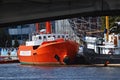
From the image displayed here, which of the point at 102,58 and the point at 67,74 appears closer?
the point at 67,74

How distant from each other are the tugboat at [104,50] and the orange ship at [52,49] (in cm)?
307

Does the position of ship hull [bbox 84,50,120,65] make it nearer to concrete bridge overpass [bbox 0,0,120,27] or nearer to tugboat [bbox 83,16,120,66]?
tugboat [bbox 83,16,120,66]

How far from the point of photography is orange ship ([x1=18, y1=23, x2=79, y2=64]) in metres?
89.6

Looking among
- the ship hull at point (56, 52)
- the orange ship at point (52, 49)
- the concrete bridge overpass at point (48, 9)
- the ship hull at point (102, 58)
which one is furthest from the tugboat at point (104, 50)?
the concrete bridge overpass at point (48, 9)

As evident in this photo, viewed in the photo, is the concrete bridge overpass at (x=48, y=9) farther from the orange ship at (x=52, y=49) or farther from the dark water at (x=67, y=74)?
the orange ship at (x=52, y=49)

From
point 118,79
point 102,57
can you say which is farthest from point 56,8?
point 102,57

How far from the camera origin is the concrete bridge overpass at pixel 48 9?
3097 cm

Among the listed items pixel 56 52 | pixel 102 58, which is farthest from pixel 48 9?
pixel 56 52

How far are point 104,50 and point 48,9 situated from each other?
61.8 meters

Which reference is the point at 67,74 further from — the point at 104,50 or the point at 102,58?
the point at 104,50

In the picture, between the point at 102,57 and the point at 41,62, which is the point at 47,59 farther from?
the point at 102,57

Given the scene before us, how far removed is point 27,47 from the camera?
3765 inches

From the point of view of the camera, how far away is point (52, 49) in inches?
3551

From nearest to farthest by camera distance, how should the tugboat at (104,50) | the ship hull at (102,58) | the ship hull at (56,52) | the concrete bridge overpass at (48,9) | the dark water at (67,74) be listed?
the concrete bridge overpass at (48,9), the dark water at (67,74), the ship hull at (102,58), the tugboat at (104,50), the ship hull at (56,52)
